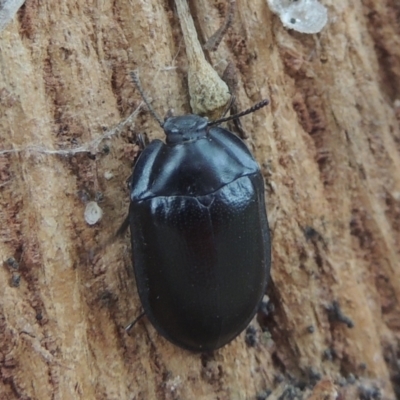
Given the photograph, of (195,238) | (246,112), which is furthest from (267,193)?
(195,238)

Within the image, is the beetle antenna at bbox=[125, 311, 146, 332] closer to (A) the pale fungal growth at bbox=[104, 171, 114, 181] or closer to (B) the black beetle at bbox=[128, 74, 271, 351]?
(B) the black beetle at bbox=[128, 74, 271, 351]

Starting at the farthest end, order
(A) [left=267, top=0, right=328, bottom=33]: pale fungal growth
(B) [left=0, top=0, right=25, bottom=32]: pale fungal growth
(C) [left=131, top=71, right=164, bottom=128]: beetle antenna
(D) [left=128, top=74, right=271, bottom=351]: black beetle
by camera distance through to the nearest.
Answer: (A) [left=267, top=0, right=328, bottom=33]: pale fungal growth, (C) [left=131, top=71, right=164, bottom=128]: beetle antenna, (D) [left=128, top=74, right=271, bottom=351]: black beetle, (B) [left=0, top=0, right=25, bottom=32]: pale fungal growth

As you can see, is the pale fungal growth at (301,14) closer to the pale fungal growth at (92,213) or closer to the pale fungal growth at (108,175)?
the pale fungal growth at (108,175)

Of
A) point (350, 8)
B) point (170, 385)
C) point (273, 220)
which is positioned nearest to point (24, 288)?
point (170, 385)

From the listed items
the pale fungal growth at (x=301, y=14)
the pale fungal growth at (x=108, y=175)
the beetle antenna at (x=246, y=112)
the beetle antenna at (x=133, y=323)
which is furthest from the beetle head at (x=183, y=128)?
the beetle antenna at (x=133, y=323)

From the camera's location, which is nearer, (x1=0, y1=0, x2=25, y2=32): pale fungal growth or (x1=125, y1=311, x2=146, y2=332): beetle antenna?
(x1=0, y1=0, x2=25, y2=32): pale fungal growth

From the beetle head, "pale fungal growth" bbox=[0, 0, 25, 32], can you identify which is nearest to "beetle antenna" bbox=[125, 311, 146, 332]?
the beetle head

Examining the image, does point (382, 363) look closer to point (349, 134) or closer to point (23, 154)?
point (349, 134)

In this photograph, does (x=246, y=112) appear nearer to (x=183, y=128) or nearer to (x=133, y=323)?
(x=183, y=128)
